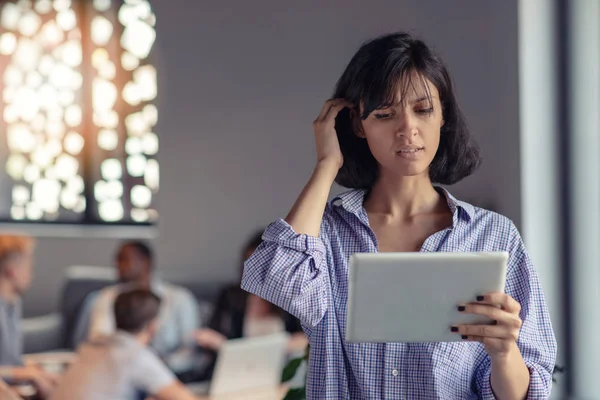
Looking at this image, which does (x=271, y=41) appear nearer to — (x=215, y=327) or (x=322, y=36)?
(x=322, y=36)

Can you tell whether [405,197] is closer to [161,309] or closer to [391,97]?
[391,97]

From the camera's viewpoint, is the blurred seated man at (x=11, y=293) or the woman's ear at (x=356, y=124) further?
the blurred seated man at (x=11, y=293)

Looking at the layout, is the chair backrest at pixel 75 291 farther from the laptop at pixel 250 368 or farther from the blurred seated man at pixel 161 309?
the laptop at pixel 250 368

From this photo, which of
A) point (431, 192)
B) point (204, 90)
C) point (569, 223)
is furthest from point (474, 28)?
point (204, 90)

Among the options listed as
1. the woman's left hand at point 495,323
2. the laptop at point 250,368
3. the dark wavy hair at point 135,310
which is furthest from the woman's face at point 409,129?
the dark wavy hair at point 135,310

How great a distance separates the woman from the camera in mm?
1309

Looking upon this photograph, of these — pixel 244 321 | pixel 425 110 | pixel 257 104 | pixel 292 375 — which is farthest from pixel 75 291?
pixel 425 110

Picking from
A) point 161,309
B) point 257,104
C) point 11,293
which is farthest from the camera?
point 161,309

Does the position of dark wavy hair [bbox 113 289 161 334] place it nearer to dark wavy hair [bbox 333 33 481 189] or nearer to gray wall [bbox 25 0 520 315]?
gray wall [bbox 25 0 520 315]

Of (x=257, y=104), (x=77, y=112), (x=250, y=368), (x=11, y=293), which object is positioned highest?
(x=77, y=112)

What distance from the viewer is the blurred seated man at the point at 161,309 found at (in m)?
5.18

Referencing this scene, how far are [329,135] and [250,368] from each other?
2.18 metres

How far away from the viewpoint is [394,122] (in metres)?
1.33

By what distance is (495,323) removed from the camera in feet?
4.03
